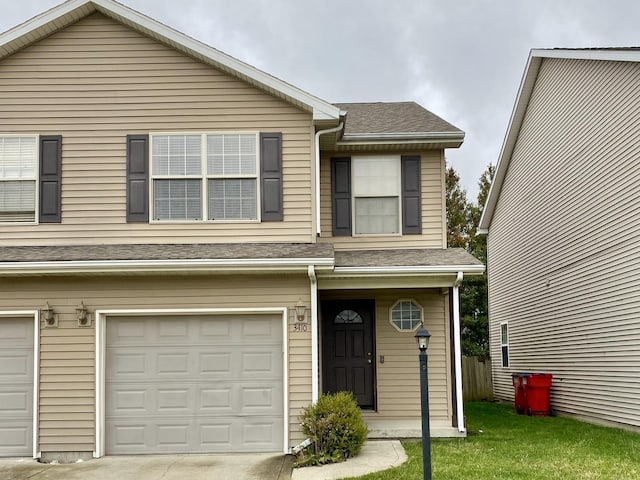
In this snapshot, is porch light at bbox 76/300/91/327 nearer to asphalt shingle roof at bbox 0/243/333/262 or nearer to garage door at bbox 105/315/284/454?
garage door at bbox 105/315/284/454

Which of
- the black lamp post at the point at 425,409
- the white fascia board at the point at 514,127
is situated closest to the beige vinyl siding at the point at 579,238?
the white fascia board at the point at 514,127

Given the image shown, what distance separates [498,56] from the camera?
40500mm

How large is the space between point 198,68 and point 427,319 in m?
5.65

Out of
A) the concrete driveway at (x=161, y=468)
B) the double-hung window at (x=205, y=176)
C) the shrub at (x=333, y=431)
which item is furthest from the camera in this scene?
the double-hung window at (x=205, y=176)

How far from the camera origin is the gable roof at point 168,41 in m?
11.6

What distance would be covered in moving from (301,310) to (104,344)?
9.63 feet

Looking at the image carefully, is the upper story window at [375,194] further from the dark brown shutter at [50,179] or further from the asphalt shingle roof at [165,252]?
the dark brown shutter at [50,179]

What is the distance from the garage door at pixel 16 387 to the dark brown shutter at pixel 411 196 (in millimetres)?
6290

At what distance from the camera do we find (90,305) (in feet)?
37.1

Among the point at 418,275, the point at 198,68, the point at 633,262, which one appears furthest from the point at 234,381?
the point at 633,262

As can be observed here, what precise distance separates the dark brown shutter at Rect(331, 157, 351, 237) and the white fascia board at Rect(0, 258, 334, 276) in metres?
2.79

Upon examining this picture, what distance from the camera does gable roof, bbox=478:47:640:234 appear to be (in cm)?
1289

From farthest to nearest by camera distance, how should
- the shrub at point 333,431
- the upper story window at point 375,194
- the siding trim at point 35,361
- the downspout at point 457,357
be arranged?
the upper story window at point 375,194
the downspout at point 457,357
the siding trim at point 35,361
the shrub at point 333,431

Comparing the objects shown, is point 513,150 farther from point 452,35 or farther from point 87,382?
point 452,35
